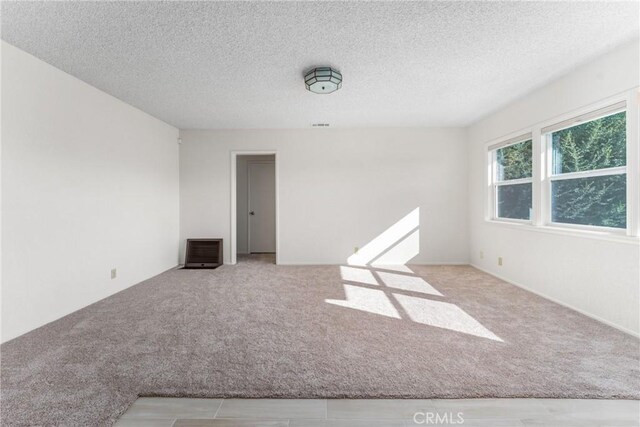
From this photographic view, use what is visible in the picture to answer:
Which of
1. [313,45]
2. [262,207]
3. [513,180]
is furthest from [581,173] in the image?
[262,207]

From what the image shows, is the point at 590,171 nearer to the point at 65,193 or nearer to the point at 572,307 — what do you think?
the point at 572,307

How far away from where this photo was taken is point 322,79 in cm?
282

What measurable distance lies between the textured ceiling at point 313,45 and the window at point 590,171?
654 mm

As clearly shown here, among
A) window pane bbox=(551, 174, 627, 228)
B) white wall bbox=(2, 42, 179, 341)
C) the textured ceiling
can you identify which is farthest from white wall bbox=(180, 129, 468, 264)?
window pane bbox=(551, 174, 627, 228)

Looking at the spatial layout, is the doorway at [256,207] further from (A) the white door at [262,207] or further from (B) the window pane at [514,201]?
(B) the window pane at [514,201]

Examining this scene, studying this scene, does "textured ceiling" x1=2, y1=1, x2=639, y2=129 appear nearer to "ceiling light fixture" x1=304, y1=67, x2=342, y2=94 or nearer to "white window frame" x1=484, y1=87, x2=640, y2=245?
"ceiling light fixture" x1=304, y1=67, x2=342, y2=94

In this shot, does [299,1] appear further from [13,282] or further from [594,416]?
[13,282]

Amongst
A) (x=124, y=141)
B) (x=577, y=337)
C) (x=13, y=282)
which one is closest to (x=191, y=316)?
(x=13, y=282)

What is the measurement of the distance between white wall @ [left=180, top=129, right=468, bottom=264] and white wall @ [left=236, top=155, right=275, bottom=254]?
1.46 m

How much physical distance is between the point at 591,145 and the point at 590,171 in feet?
0.88

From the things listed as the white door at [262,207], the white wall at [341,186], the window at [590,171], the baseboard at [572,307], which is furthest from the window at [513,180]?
the white door at [262,207]

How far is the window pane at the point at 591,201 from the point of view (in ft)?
8.43

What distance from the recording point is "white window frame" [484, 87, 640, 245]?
7.78ft

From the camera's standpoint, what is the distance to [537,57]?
2.63m
